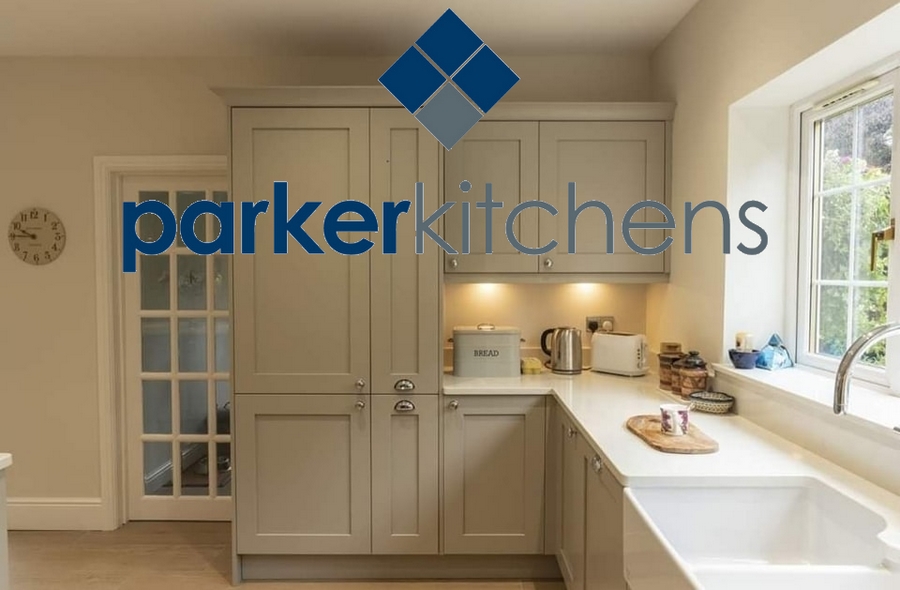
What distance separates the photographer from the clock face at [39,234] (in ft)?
9.69

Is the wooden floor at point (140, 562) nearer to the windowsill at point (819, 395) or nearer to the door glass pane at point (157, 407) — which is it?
the door glass pane at point (157, 407)

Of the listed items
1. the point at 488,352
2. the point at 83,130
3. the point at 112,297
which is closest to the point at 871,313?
the point at 488,352

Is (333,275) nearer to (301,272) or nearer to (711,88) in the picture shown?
(301,272)

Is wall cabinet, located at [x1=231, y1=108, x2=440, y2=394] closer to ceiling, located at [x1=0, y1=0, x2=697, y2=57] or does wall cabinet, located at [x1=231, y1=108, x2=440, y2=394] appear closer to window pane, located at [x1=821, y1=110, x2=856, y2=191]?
ceiling, located at [x1=0, y1=0, x2=697, y2=57]

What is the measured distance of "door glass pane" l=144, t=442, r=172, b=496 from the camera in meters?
3.11

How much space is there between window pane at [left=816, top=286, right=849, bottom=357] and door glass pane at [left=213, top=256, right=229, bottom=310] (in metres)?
2.71

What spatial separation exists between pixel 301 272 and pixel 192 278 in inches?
37.7

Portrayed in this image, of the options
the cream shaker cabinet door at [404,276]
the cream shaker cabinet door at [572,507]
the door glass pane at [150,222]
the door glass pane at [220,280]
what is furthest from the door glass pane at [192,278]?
the cream shaker cabinet door at [572,507]

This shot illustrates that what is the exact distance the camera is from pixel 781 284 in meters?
2.13

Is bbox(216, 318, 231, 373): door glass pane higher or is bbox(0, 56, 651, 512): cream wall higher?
bbox(0, 56, 651, 512): cream wall

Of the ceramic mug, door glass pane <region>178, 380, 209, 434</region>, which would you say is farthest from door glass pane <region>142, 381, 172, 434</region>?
the ceramic mug

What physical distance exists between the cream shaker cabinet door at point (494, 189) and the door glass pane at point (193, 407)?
61.7 inches

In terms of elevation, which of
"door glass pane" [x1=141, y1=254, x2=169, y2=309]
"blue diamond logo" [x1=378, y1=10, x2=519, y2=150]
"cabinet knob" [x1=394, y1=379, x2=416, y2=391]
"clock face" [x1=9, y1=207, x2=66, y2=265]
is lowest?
"cabinet knob" [x1=394, y1=379, x2=416, y2=391]

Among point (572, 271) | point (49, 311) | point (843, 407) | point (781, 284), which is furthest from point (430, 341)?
point (49, 311)
